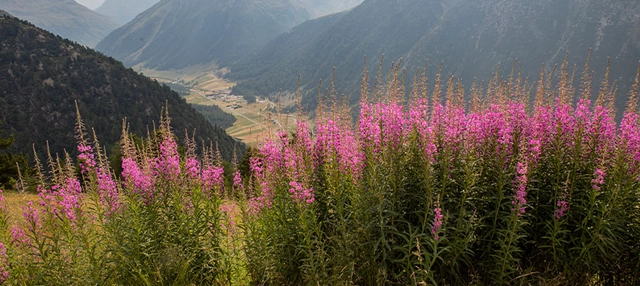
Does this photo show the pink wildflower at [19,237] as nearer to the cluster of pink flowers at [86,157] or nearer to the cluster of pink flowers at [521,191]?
the cluster of pink flowers at [86,157]

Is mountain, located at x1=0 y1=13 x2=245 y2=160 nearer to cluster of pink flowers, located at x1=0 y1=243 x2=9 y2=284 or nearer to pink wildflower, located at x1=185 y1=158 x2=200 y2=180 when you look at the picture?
pink wildflower, located at x1=185 y1=158 x2=200 y2=180

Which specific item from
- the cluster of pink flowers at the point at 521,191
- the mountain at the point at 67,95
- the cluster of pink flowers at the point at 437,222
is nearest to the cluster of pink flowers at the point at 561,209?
the cluster of pink flowers at the point at 521,191

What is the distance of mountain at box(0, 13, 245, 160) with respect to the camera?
106250 mm

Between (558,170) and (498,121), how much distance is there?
4.47 ft

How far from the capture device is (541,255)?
21.9 ft

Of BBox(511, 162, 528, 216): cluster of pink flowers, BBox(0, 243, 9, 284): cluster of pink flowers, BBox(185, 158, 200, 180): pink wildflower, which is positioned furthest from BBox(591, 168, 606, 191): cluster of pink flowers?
BBox(0, 243, 9, 284): cluster of pink flowers

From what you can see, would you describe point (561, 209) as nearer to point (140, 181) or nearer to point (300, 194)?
point (300, 194)

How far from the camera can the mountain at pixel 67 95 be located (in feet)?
349

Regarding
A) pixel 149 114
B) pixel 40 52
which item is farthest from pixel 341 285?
pixel 40 52

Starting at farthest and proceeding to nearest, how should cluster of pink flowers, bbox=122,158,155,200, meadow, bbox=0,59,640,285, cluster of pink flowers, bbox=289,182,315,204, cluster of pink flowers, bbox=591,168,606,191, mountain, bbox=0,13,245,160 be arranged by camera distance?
1. mountain, bbox=0,13,245,160
2. cluster of pink flowers, bbox=122,158,155,200
3. cluster of pink flowers, bbox=289,182,315,204
4. meadow, bbox=0,59,640,285
5. cluster of pink flowers, bbox=591,168,606,191

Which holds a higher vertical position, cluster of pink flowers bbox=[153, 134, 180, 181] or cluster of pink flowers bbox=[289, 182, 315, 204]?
cluster of pink flowers bbox=[153, 134, 180, 181]

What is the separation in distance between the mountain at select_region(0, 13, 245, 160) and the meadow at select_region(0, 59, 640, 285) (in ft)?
342

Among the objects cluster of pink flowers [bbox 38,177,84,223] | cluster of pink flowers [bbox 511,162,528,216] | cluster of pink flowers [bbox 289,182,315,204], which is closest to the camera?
cluster of pink flowers [bbox 511,162,528,216]

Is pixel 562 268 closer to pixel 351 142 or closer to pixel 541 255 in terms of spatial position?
pixel 541 255
